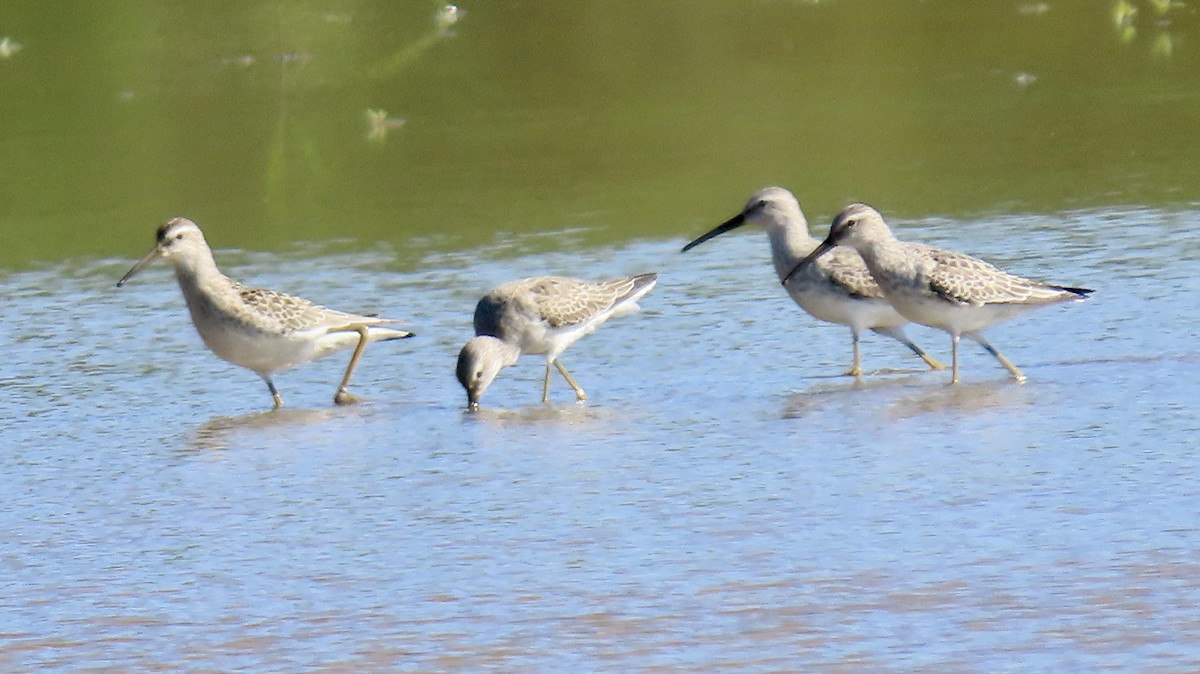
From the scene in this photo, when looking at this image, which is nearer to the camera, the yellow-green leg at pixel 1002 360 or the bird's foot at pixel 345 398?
the yellow-green leg at pixel 1002 360

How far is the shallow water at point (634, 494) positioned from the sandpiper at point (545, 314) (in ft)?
0.67

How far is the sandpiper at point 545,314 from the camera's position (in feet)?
36.7

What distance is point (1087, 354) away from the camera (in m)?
10.5

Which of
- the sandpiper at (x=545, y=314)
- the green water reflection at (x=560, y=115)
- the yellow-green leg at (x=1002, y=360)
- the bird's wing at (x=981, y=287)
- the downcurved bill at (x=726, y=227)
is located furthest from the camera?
the green water reflection at (x=560, y=115)

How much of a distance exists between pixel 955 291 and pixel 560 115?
8.18 metres

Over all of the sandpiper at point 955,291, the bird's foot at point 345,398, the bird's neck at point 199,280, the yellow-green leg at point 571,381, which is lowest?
the yellow-green leg at point 571,381

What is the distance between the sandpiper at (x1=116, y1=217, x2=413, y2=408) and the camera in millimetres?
11289

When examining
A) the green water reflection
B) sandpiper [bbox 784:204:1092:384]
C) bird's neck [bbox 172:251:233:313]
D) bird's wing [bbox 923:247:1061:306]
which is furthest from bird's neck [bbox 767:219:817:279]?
bird's neck [bbox 172:251:233:313]

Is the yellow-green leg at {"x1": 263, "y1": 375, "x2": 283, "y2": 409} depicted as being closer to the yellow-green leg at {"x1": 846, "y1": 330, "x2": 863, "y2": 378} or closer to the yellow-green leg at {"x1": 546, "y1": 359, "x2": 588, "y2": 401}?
the yellow-green leg at {"x1": 546, "y1": 359, "x2": 588, "y2": 401}

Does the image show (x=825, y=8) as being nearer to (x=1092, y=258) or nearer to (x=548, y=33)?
(x=548, y=33)

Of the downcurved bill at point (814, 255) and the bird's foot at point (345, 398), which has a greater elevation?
the downcurved bill at point (814, 255)

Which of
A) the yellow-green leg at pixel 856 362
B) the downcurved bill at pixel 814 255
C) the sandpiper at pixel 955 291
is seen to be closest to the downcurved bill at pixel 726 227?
the downcurved bill at pixel 814 255

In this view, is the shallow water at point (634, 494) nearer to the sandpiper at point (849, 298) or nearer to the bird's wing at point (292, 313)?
the sandpiper at point (849, 298)

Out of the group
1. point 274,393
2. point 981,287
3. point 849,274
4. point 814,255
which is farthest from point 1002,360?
point 274,393
